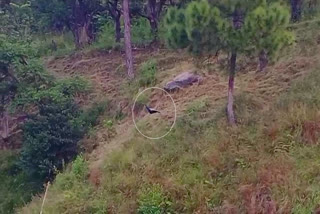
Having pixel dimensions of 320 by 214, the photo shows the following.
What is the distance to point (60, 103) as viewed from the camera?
1033 cm

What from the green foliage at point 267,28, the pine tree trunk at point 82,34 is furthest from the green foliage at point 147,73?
the green foliage at point 267,28

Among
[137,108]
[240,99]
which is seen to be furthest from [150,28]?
[240,99]

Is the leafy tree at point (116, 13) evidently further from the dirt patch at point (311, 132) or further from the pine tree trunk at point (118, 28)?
the dirt patch at point (311, 132)

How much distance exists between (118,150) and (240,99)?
2185mm

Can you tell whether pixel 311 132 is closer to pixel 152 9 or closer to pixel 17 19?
pixel 152 9

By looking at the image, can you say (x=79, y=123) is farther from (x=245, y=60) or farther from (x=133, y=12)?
(x=133, y=12)

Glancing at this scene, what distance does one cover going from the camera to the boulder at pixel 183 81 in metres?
9.72

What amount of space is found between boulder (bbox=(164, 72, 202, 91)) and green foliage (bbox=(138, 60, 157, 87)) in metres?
0.86

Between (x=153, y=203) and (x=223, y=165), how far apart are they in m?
1.15

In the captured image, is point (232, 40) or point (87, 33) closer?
point (232, 40)

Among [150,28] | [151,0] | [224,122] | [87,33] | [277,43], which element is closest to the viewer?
[277,43]

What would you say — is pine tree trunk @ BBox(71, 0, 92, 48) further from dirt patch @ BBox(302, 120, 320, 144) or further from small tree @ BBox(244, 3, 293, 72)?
dirt patch @ BBox(302, 120, 320, 144)

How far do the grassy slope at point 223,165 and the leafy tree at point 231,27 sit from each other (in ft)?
4.04

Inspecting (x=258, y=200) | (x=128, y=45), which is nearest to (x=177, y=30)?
(x=258, y=200)
